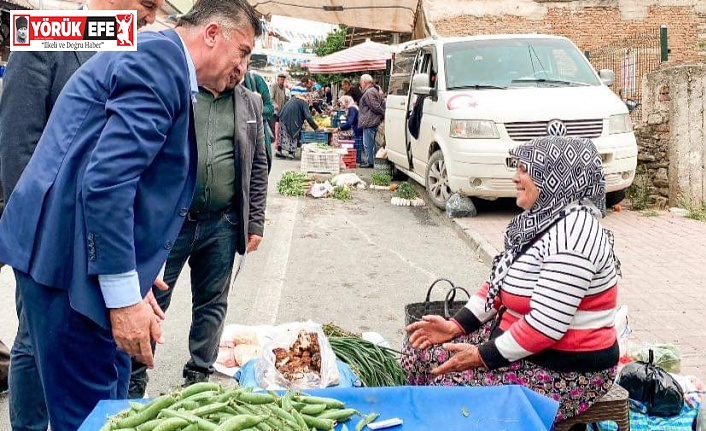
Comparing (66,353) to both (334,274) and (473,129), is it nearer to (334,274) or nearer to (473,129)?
(334,274)

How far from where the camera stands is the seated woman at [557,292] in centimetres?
308

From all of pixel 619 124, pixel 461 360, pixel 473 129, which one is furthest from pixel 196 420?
pixel 619 124

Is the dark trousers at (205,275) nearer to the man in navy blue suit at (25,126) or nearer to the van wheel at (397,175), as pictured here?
the man in navy blue suit at (25,126)

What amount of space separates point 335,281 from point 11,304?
2.91 metres

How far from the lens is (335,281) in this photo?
708 centimetres

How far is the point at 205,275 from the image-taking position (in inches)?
165

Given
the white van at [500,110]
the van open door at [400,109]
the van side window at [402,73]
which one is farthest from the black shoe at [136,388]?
the van side window at [402,73]

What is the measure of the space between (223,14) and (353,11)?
18.1 meters

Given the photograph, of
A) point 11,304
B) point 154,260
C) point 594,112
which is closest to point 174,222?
point 154,260

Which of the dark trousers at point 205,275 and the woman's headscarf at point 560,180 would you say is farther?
the dark trousers at point 205,275

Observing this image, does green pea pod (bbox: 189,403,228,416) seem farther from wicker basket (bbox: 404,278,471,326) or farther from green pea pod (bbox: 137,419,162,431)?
wicker basket (bbox: 404,278,471,326)

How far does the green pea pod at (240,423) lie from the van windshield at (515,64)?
806 cm

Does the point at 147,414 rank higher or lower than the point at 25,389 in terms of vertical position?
higher

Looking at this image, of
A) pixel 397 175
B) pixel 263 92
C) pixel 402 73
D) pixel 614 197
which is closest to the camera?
pixel 614 197
